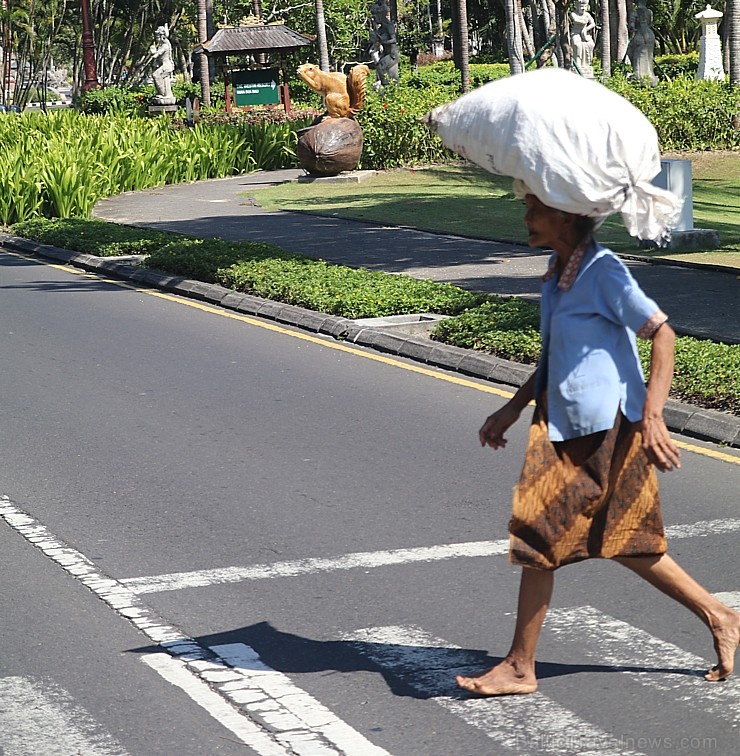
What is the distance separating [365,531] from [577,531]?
2.20m

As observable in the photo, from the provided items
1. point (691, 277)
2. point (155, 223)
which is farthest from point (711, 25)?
point (691, 277)

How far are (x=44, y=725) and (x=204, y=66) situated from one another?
44294 millimetres

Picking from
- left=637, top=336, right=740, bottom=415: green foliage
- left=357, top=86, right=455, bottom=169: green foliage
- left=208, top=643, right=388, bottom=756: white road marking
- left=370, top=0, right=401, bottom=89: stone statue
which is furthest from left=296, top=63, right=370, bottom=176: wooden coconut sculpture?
left=208, top=643, right=388, bottom=756: white road marking

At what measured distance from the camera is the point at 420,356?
10891 mm

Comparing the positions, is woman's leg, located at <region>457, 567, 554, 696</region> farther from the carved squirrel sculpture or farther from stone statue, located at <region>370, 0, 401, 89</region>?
stone statue, located at <region>370, 0, 401, 89</region>

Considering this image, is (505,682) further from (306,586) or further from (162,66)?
(162,66)

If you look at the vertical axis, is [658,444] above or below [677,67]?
below

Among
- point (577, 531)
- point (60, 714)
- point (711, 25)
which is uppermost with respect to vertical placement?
point (711, 25)

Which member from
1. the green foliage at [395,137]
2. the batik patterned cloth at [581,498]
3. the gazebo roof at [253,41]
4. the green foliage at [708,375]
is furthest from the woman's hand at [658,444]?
the gazebo roof at [253,41]

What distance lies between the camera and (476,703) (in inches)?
179

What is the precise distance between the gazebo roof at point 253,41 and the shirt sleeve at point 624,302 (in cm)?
3615

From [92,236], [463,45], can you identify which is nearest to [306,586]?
[92,236]

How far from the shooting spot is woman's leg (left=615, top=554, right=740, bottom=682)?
4523 millimetres

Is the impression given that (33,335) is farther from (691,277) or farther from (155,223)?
(155,223)
